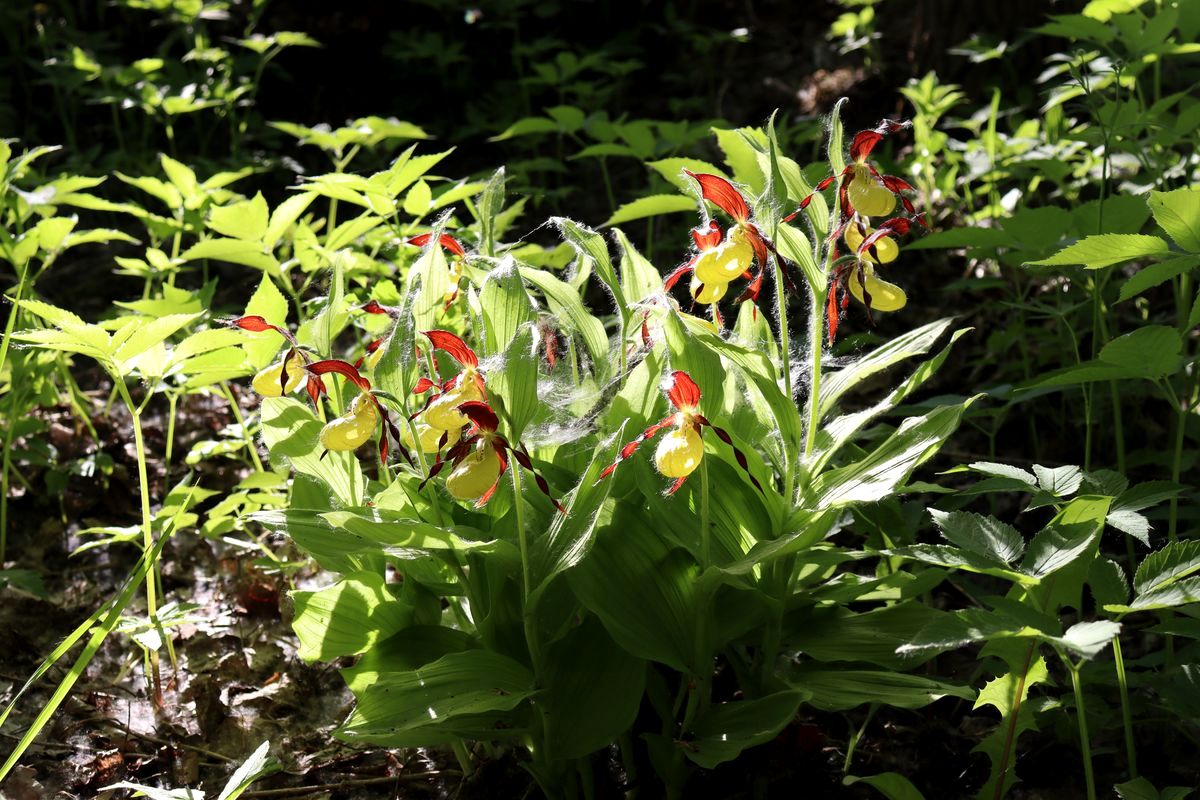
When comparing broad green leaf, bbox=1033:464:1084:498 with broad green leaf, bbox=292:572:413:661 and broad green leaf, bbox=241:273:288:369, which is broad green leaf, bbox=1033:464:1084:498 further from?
broad green leaf, bbox=241:273:288:369

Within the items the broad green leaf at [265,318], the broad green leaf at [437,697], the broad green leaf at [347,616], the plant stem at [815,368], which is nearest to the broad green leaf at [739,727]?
the broad green leaf at [437,697]

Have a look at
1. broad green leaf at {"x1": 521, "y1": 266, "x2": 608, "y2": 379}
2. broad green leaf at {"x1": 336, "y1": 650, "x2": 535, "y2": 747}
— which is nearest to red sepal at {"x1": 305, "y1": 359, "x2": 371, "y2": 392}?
broad green leaf at {"x1": 521, "y1": 266, "x2": 608, "y2": 379}

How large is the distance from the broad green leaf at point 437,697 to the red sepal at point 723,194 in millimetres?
728

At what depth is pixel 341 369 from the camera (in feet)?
4.44

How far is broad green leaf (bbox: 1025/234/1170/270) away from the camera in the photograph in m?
1.42

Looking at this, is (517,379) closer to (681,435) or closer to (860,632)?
(681,435)

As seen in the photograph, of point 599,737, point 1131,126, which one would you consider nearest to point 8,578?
point 599,737

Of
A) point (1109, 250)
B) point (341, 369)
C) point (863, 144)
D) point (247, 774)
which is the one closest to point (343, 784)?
point (247, 774)

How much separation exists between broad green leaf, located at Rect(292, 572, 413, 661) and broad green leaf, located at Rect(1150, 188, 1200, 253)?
4.24 ft

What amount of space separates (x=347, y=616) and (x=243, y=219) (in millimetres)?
917

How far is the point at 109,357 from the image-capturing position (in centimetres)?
168

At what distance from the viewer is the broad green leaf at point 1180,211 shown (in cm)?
140

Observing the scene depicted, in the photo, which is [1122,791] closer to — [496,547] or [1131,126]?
[496,547]

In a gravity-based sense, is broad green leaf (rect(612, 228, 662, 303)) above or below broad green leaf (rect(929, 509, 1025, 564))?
above
